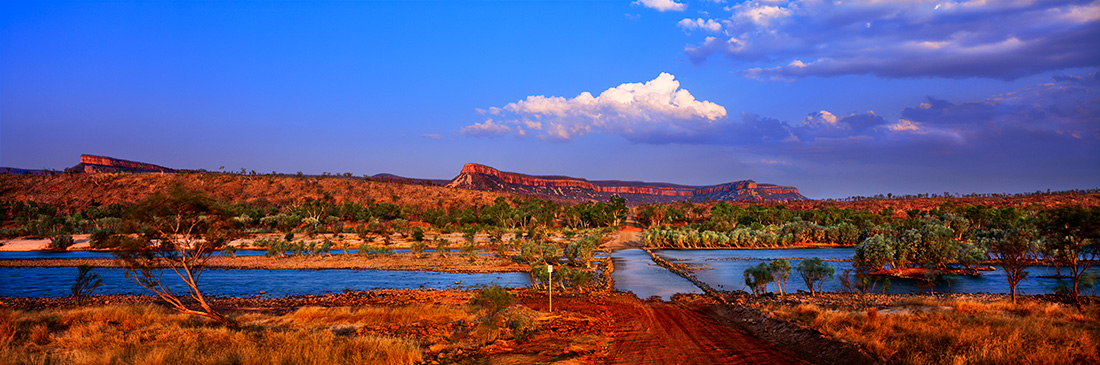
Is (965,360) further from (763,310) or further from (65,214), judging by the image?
(65,214)

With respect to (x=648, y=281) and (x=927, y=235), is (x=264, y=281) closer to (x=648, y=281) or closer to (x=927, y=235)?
(x=648, y=281)

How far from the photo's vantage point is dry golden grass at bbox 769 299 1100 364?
995 cm

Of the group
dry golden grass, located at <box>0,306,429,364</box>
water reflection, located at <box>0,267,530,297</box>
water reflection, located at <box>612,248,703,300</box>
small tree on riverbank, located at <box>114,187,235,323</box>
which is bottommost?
water reflection, located at <box>0,267,530,297</box>

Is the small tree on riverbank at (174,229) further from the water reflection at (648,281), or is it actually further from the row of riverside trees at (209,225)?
the water reflection at (648,281)

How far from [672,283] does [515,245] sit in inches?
1108

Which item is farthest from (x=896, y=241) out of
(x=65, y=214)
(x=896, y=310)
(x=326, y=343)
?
(x=65, y=214)

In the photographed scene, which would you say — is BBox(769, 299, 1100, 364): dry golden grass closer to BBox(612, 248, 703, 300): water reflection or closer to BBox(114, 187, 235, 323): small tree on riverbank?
BBox(612, 248, 703, 300): water reflection

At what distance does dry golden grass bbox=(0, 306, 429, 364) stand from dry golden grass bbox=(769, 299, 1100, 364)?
34.4 feet

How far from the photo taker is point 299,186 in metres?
115

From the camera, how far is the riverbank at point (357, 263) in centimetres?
4300

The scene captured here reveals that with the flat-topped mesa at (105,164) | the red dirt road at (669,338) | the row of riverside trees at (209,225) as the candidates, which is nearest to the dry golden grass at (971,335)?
the red dirt road at (669,338)

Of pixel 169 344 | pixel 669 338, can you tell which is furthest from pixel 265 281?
pixel 669 338

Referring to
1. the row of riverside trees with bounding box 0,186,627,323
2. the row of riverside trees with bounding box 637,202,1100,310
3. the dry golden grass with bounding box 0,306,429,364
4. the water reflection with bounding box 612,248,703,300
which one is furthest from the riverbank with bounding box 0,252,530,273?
the row of riverside trees with bounding box 637,202,1100,310

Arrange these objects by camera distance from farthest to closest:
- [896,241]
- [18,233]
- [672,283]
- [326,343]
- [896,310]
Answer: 1. [18,233]
2. [896,241]
3. [672,283]
4. [896,310]
5. [326,343]
